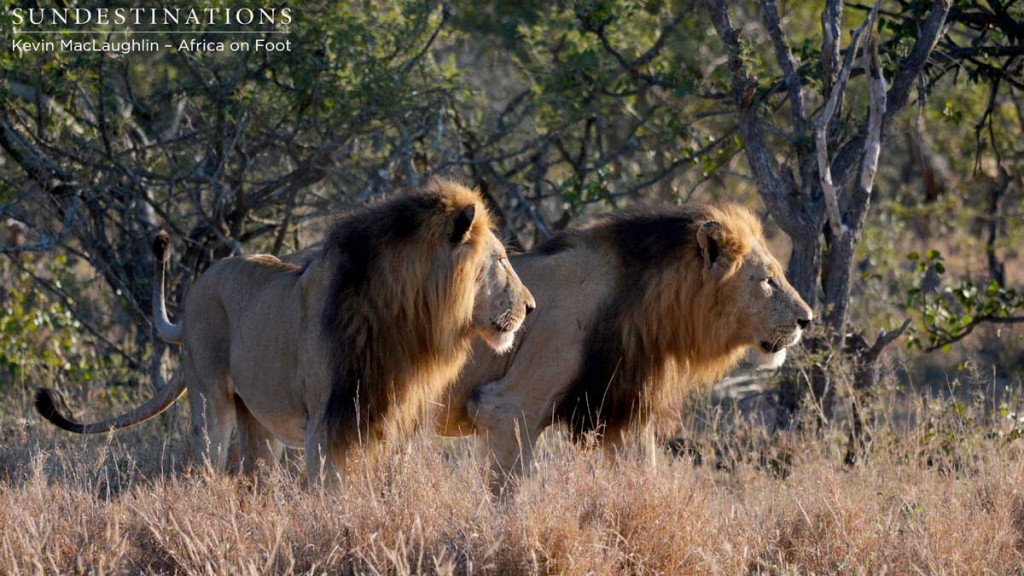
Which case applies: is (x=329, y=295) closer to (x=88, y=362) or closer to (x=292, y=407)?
(x=292, y=407)

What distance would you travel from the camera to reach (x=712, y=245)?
5363 millimetres

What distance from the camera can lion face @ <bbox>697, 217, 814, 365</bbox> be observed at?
A: 537 cm

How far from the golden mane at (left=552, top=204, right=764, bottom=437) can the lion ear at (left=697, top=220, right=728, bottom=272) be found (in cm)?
2

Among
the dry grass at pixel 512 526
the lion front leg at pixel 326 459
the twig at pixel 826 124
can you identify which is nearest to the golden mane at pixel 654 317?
the dry grass at pixel 512 526

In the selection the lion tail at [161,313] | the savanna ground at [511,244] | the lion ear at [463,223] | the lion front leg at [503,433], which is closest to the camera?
the savanna ground at [511,244]

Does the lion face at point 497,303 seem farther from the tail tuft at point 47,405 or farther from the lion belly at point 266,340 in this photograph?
the tail tuft at point 47,405

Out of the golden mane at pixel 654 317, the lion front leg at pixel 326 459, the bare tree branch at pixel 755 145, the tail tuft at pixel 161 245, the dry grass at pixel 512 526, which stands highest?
the bare tree branch at pixel 755 145

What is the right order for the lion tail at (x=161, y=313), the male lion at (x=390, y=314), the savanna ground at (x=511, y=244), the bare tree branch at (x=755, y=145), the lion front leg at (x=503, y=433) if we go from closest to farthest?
the savanna ground at (x=511, y=244), the male lion at (x=390, y=314), the lion front leg at (x=503, y=433), the lion tail at (x=161, y=313), the bare tree branch at (x=755, y=145)

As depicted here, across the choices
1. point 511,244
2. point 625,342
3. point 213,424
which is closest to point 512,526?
point 625,342

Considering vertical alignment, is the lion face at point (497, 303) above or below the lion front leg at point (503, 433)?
above

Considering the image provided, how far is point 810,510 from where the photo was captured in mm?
4770

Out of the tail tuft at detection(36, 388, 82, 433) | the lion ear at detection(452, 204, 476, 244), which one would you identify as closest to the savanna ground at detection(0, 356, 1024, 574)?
the tail tuft at detection(36, 388, 82, 433)

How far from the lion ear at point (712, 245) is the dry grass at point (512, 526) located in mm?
842

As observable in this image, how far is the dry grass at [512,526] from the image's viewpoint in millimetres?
3990
